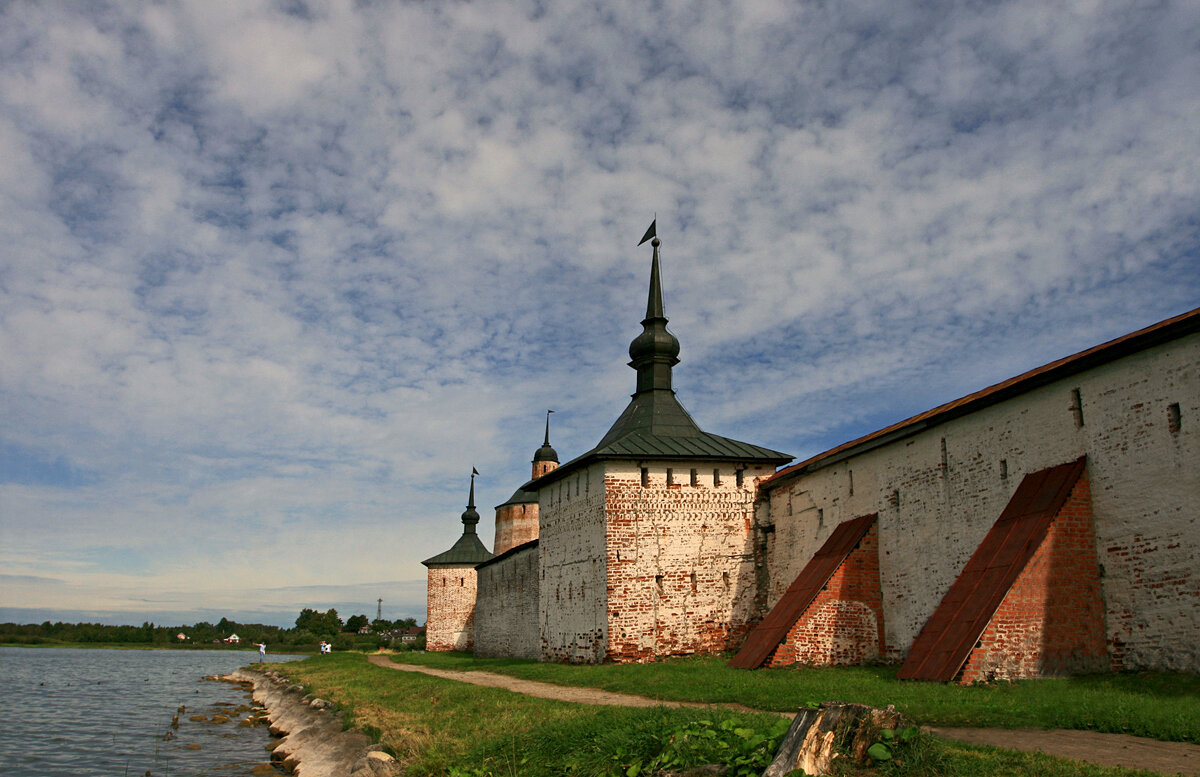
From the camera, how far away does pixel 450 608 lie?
43.4m

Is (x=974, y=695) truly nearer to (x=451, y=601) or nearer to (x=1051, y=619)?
(x=1051, y=619)

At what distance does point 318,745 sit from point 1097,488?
12886mm

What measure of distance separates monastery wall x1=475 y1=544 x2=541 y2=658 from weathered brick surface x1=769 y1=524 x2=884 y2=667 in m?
10.1

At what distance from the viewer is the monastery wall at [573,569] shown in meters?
21.1

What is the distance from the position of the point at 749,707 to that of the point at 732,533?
36.3 feet

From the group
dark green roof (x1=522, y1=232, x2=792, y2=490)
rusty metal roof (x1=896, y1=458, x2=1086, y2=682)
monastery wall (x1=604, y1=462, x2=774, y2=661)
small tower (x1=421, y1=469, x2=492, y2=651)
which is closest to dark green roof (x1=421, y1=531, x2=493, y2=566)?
small tower (x1=421, y1=469, x2=492, y2=651)

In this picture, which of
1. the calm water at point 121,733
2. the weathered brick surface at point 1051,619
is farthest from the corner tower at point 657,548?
the weathered brick surface at point 1051,619

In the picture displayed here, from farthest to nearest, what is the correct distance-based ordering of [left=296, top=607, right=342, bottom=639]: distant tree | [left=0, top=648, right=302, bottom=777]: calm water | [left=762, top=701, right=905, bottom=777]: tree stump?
[left=296, top=607, right=342, bottom=639]: distant tree
[left=0, top=648, right=302, bottom=777]: calm water
[left=762, top=701, right=905, bottom=777]: tree stump

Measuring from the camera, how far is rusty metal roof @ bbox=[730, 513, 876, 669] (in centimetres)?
1688

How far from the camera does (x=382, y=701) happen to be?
16.8 meters

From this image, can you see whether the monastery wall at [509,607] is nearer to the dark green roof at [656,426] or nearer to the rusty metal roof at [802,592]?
the dark green roof at [656,426]

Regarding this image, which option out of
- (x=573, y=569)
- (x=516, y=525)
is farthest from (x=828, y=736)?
(x=516, y=525)

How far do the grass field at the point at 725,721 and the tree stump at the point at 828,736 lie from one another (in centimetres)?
22

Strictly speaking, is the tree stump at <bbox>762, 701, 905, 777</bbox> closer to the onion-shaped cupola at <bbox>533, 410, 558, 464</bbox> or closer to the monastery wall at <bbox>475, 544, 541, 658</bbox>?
the monastery wall at <bbox>475, 544, 541, 658</bbox>
